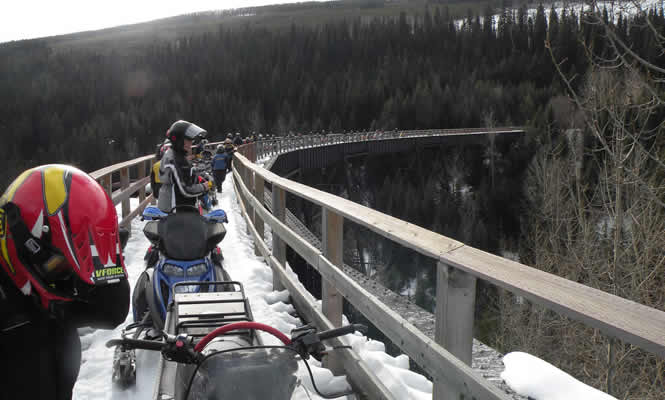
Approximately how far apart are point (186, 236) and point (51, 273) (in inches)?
112

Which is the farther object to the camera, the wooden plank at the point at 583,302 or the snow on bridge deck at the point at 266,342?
the snow on bridge deck at the point at 266,342

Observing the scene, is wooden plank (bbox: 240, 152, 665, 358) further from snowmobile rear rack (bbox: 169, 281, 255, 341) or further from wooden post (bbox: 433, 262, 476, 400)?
snowmobile rear rack (bbox: 169, 281, 255, 341)

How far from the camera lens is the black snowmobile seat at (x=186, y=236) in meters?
4.70

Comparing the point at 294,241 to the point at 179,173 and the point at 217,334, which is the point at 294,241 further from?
the point at 217,334

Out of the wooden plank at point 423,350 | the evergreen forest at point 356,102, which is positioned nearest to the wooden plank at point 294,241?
the wooden plank at point 423,350

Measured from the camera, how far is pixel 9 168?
92188 mm

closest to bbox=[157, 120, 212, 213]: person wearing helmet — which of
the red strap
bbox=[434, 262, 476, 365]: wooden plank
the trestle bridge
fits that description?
the trestle bridge

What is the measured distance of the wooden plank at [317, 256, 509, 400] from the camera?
1993mm

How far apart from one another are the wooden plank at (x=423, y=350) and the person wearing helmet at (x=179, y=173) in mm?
2770

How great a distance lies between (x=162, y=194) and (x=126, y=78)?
432 feet

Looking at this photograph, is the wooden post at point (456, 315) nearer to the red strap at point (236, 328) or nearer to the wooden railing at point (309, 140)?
the red strap at point (236, 328)

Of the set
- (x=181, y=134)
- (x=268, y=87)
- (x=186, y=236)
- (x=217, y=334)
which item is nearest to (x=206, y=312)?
(x=217, y=334)

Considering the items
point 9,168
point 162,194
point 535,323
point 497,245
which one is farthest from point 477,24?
point 162,194

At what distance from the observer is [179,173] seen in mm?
5883
